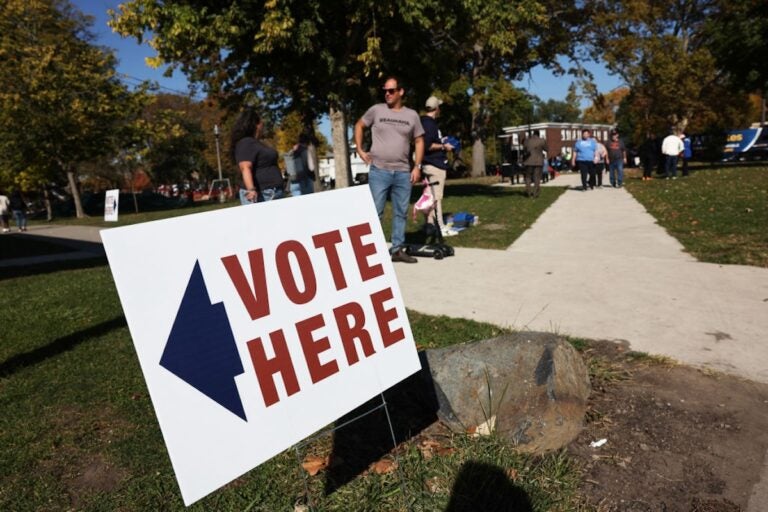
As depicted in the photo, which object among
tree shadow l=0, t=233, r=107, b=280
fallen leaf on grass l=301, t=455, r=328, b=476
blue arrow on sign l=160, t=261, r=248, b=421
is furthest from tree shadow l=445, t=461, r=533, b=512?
tree shadow l=0, t=233, r=107, b=280

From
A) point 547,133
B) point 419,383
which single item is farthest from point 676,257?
point 547,133

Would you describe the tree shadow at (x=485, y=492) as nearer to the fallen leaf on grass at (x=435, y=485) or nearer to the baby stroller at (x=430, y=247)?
the fallen leaf on grass at (x=435, y=485)

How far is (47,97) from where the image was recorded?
2336cm

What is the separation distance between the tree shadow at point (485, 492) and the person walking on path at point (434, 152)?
16.8ft

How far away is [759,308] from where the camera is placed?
12.8ft

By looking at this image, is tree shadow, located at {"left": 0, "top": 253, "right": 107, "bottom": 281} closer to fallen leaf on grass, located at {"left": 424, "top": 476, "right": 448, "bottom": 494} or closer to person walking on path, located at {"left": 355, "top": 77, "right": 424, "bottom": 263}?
person walking on path, located at {"left": 355, "top": 77, "right": 424, "bottom": 263}

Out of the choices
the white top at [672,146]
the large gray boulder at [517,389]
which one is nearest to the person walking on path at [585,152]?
the white top at [672,146]

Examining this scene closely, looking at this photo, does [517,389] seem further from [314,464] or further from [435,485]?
[314,464]

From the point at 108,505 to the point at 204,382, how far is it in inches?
40.4

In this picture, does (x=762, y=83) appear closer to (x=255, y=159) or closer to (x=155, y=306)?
(x=255, y=159)

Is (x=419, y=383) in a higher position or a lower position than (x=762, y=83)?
lower

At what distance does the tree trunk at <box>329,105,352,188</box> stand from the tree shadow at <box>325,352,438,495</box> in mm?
12849

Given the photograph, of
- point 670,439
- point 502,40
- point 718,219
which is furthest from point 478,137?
point 670,439

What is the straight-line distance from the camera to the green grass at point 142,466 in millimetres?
2115
